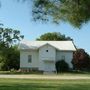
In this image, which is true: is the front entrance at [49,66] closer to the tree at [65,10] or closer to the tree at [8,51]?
the tree at [8,51]

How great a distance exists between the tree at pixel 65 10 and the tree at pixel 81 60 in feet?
219

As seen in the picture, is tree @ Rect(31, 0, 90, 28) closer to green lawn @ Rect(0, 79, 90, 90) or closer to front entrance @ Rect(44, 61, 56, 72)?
green lawn @ Rect(0, 79, 90, 90)

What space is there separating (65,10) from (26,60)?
221ft

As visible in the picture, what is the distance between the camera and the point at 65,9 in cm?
1106

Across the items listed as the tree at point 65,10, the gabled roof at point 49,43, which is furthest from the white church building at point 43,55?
the tree at point 65,10

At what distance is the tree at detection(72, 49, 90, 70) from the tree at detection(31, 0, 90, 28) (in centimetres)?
6669

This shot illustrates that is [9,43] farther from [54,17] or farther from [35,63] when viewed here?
[54,17]

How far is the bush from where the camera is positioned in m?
75.8

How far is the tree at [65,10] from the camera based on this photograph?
1074cm

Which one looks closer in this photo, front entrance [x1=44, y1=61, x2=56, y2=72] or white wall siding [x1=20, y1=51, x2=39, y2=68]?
front entrance [x1=44, y1=61, x2=56, y2=72]

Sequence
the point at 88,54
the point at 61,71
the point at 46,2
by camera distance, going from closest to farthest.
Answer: the point at 46,2 < the point at 61,71 < the point at 88,54

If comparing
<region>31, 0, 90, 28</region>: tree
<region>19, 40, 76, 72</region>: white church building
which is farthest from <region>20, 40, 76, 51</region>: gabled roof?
<region>31, 0, 90, 28</region>: tree

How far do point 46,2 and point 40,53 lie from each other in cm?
6683

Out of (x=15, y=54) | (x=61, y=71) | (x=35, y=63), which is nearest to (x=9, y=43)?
(x=15, y=54)
